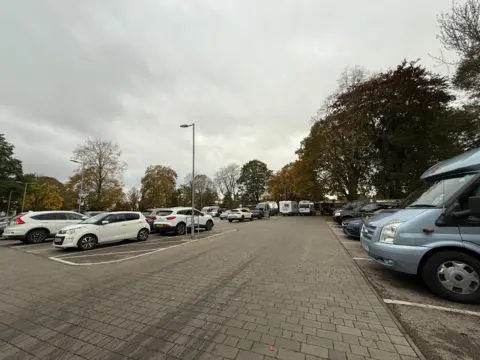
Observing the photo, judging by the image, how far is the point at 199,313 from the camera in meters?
3.23

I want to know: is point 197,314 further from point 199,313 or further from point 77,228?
point 77,228

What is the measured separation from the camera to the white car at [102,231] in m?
8.45

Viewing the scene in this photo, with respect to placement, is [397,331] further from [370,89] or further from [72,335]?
[370,89]


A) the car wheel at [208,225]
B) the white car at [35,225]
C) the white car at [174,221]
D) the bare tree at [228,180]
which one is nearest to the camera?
the white car at [35,225]

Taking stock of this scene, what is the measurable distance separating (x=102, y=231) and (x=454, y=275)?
1113 centimetres

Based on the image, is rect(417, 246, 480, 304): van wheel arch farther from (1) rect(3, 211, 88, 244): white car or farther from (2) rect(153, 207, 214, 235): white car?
(1) rect(3, 211, 88, 244): white car

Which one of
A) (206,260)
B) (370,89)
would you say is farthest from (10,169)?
(370,89)

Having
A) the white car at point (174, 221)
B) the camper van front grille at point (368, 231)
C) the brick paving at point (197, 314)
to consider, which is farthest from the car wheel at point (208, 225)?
the camper van front grille at point (368, 231)

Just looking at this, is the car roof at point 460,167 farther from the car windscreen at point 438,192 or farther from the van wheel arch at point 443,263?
the van wheel arch at point 443,263

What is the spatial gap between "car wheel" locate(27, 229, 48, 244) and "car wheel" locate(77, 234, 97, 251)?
460 cm

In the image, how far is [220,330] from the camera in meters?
2.76

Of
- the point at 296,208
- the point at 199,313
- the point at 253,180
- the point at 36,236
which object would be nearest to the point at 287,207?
the point at 296,208

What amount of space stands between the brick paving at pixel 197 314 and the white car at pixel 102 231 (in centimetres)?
270

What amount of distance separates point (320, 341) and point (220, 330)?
121 cm
